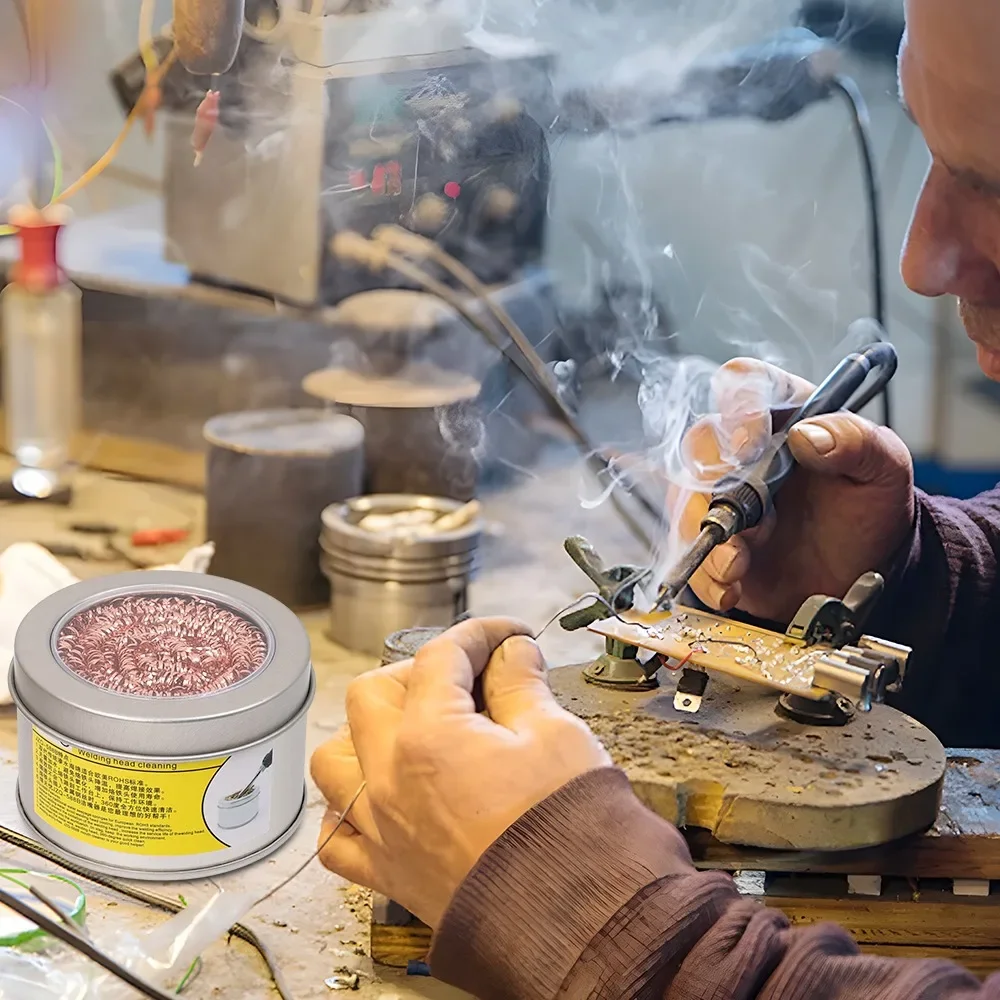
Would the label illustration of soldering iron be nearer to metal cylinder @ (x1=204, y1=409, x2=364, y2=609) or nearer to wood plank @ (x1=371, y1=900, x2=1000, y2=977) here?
wood plank @ (x1=371, y1=900, x2=1000, y2=977)

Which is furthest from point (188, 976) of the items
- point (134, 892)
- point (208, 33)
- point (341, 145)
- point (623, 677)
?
point (341, 145)

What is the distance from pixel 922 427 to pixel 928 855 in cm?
111

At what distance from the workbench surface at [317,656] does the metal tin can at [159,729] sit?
0.04 m

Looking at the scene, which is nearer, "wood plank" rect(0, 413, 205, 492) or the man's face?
the man's face

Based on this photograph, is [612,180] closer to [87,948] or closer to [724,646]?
[724,646]

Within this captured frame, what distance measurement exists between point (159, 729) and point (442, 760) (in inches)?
9.9

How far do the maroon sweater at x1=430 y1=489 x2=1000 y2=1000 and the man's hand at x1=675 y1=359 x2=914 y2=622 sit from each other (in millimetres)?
508

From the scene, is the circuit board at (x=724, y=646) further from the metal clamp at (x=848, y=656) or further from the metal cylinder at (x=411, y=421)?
the metal cylinder at (x=411, y=421)

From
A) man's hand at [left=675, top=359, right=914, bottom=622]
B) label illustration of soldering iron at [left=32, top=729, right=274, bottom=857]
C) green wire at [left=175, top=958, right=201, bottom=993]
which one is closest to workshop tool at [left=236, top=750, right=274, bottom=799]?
label illustration of soldering iron at [left=32, top=729, right=274, bottom=857]

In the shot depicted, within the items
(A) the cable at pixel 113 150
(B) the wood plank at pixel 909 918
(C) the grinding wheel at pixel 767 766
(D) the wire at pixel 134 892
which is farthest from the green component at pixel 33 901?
(A) the cable at pixel 113 150

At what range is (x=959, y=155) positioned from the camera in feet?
2.80

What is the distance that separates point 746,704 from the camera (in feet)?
3.29

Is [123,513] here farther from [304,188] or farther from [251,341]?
[304,188]

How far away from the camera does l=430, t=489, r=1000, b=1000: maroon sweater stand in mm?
702
